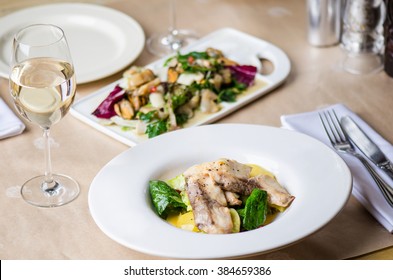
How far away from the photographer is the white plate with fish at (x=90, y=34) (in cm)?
198

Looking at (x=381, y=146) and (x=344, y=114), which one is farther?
(x=344, y=114)

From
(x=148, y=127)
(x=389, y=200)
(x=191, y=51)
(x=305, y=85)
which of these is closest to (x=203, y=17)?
(x=191, y=51)

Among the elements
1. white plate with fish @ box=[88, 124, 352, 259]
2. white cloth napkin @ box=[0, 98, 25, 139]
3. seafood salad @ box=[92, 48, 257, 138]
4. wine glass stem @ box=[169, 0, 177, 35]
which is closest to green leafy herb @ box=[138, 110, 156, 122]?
seafood salad @ box=[92, 48, 257, 138]

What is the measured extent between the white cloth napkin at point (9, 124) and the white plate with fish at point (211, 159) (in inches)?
14.2

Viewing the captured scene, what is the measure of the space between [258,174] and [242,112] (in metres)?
0.37

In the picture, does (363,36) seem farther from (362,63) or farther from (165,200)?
(165,200)

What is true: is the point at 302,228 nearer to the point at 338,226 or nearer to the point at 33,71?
the point at 338,226

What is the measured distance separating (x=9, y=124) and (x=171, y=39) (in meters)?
0.59

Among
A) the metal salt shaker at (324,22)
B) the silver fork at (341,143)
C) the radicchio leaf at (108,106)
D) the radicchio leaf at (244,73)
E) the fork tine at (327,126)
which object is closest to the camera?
the silver fork at (341,143)

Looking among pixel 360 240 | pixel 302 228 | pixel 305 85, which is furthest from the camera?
pixel 305 85

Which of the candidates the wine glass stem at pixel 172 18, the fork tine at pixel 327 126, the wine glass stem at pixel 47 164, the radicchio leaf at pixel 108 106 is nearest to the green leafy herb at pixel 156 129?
the radicchio leaf at pixel 108 106

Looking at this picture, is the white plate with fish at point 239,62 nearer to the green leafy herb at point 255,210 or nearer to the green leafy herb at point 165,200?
the green leafy herb at point 165,200

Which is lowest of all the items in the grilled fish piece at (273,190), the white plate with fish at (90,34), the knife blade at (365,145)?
the white plate with fish at (90,34)
